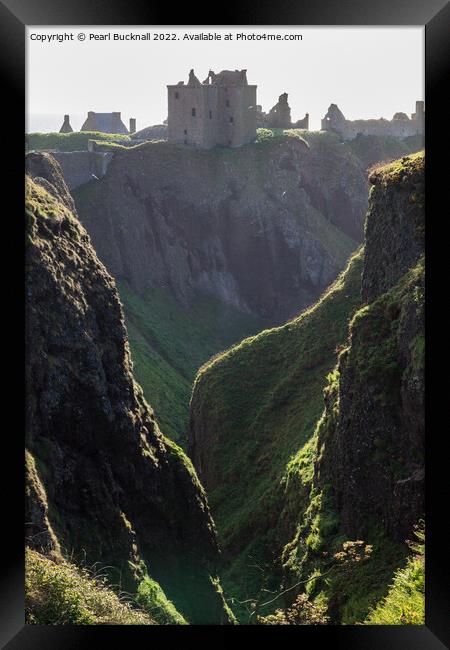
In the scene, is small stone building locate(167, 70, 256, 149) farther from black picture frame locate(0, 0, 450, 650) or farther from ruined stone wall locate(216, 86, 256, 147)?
black picture frame locate(0, 0, 450, 650)

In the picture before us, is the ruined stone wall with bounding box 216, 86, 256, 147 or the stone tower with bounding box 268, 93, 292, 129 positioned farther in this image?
the stone tower with bounding box 268, 93, 292, 129

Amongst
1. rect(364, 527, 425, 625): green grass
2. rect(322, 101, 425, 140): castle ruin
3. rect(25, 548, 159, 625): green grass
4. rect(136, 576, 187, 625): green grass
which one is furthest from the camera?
rect(322, 101, 425, 140): castle ruin

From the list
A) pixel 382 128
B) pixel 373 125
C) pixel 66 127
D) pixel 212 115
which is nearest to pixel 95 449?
pixel 212 115

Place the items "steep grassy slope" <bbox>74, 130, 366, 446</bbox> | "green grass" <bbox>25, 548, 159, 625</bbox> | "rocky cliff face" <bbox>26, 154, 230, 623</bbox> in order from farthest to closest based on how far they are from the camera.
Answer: "steep grassy slope" <bbox>74, 130, 366, 446</bbox> → "rocky cliff face" <bbox>26, 154, 230, 623</bbox> → "green grass" <bbox>25, 548, 159, 625</bbox>

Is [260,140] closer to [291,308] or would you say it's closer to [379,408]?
[291,308]

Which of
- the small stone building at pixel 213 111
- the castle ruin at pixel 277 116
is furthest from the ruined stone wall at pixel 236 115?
the castle ruin at pixel 277 116

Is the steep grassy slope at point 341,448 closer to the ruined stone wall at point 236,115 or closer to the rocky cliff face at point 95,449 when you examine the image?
the rocky cliff face at point 95,449

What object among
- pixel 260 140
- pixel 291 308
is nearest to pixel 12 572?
pixel 291 308

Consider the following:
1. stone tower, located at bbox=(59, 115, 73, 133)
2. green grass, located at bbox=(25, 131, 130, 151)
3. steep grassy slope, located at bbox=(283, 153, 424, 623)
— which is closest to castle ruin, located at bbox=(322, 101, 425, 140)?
stone tower, located at bbox=(59, 115, 73, 133)
